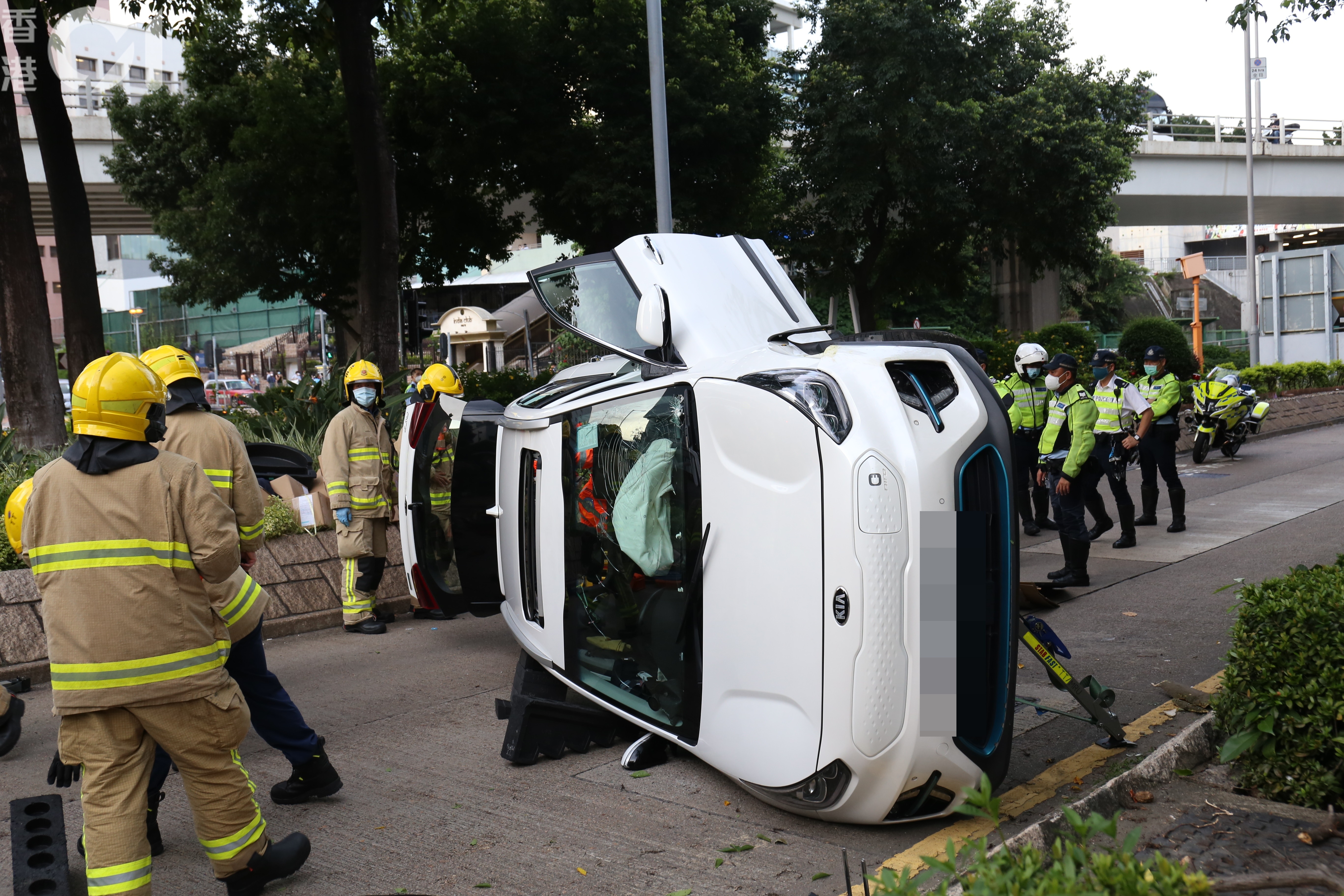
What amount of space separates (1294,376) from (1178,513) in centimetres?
1859

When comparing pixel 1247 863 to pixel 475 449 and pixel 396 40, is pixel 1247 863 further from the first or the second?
pixel 396 40

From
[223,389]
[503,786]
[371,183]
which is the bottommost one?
[503,786]

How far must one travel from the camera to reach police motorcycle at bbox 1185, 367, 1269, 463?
16609 millimetres

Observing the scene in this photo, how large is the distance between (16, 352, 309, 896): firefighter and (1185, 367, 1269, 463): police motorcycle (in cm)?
1620

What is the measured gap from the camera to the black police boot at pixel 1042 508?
→ 11523mm

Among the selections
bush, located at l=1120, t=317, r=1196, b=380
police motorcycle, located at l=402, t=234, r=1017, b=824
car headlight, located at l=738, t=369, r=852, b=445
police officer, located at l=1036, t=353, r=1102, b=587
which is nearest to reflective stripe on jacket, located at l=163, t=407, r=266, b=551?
police motorcycle, located at l=402, t=234, r=1017, b=824

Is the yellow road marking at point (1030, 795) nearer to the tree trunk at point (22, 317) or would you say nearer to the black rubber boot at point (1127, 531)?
the black rubber boot at point (1127, 531)

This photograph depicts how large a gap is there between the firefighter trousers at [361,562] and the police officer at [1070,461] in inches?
200

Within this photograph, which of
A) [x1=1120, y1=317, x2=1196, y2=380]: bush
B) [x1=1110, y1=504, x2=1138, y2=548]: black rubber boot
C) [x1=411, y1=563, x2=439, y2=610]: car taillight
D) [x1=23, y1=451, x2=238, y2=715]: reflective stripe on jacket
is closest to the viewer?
[x1=23, y1=451, x2=238, y2=715]: reflective stripe on jacket

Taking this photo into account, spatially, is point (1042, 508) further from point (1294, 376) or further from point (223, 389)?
point (223, 389)

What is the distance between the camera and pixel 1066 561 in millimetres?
8695

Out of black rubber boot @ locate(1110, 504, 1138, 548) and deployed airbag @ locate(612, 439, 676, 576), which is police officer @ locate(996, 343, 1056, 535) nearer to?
black rubber boot @ locate(1110, 504, 1138, 548)

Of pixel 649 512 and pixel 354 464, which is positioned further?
pixel 354 464

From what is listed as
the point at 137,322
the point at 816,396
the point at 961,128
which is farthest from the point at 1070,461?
the point at 137,322
